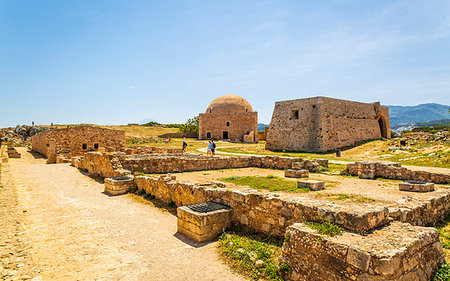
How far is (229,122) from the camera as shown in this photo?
147 feet

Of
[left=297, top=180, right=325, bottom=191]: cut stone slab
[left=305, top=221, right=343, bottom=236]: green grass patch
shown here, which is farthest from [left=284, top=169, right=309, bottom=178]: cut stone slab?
[left=305, top=221, right=343, bottom=236]: green grass patch

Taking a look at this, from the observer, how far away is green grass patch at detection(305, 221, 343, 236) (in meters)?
3.79

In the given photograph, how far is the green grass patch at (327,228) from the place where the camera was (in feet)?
12.4

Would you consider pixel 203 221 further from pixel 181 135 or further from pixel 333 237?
pixel 181 135

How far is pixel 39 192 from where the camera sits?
9.73 metres

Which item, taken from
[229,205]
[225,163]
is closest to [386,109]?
[225,163]

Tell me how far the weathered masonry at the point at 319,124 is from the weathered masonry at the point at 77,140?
17.5 meters

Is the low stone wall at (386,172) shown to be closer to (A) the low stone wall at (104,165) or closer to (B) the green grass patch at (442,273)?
Answer: (B) the green grass patch at (442,273)

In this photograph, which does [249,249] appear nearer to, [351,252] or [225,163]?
[351,252]

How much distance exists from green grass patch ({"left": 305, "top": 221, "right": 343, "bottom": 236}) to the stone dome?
42848mm

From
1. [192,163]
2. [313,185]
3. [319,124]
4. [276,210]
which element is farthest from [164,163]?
[319,124]

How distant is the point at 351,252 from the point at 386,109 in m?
36.8

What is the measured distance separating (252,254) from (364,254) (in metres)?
1.86

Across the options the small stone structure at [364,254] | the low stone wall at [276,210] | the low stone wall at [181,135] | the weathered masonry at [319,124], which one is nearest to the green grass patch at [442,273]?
the small stone structure at [364,254]
